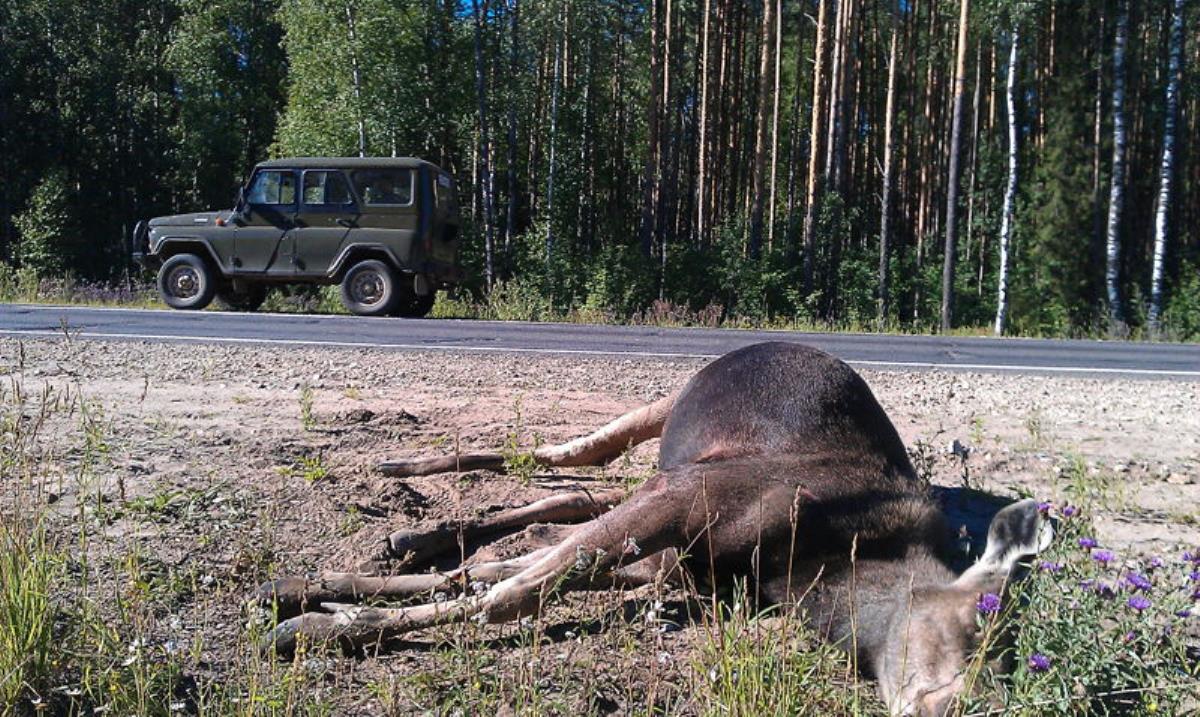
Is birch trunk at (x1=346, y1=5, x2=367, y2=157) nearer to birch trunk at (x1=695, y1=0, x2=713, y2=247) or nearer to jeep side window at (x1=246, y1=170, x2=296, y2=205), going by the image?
birch trunk at (x1=695, y1=0, x2=713, y2=247)

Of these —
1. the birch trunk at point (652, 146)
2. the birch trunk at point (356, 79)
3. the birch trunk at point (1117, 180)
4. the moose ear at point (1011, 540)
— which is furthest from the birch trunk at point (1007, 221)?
the moose ear at point (1011, 540)

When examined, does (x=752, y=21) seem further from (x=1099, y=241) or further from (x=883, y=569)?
(x=883, y=569)

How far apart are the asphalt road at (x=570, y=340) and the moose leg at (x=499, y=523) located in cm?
583

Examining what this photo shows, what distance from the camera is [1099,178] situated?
1296 inches

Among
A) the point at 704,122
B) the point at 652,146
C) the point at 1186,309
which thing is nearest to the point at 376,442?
the point at 652,146

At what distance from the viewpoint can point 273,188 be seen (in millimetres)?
16922

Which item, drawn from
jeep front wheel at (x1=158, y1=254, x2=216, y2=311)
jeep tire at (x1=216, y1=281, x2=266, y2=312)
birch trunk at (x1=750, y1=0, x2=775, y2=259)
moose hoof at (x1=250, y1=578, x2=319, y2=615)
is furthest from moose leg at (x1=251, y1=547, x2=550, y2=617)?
birch trunk at (x1=750, y1=0, x2=775, y2=259)

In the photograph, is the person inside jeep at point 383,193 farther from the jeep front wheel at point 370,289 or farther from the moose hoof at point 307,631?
the moose hoof at point 307,631

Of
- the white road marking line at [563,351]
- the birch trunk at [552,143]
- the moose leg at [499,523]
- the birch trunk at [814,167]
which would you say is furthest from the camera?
the birch trunk at [552,143]

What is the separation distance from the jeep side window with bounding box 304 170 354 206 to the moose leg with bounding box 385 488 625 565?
13.3 m

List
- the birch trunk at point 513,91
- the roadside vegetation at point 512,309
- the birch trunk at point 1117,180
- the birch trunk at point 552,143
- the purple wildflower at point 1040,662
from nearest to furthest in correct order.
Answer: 1. the purple wildflower at point 1040,662
2. the roadside vegetation at point 512,309
3. the birch trunk at point 1117,180
4. the birch trunk at point 552,143
5. the birch trunk at point 513,91

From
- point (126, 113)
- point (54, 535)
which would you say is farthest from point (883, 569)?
point (126, 113)

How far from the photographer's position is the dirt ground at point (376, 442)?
12.0 ft

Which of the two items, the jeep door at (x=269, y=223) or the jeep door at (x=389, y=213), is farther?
the jeep door at (x=269, y=223)
